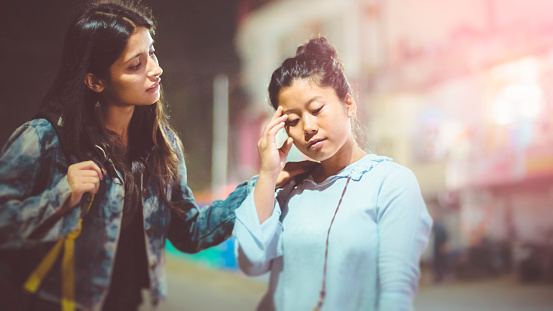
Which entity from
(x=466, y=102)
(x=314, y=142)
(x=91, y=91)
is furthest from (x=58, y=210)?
(x=466, y=102)

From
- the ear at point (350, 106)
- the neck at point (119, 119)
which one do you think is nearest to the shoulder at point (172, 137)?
the neck at point (119, 119)

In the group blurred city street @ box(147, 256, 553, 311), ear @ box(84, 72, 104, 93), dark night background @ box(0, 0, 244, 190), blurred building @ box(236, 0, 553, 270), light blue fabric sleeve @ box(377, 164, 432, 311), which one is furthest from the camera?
blurred building @ box(236, 0, 553, 270)

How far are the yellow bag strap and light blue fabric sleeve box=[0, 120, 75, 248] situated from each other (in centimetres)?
5

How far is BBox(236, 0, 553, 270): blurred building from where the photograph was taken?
348cm

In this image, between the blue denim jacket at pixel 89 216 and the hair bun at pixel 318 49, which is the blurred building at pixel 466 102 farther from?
the blue denim jacket at pixel 89 216

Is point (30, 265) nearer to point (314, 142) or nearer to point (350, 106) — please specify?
point (314, 142)

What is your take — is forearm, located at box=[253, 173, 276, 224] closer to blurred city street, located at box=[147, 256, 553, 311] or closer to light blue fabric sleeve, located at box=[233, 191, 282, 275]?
light blue fabric sleeve, located at box=[233, 191, 282, 275]

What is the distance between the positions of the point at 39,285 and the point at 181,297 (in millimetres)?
712

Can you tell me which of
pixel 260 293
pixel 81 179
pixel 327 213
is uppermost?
pixel 81 179

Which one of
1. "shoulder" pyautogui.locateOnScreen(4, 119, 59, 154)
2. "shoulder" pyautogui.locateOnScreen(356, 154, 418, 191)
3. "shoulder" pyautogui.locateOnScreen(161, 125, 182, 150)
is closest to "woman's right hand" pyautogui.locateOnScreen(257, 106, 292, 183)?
"shoulder" pyautogui.locateOnScreen(356, 154, 418, 191)

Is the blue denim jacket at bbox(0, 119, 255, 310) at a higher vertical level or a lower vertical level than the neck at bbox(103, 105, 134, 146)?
lower

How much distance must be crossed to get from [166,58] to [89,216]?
54cm

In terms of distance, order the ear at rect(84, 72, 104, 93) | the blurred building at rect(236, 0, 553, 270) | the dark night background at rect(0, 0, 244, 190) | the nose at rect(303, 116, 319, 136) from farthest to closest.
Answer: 1. the blurred building at rect(236, 0, 553, 270)
2. the dark night background at rect(0, 0, 244, 190)
3. the ear at rect(84, 72, 104, 93)
4. the nose at rect(303, 116, 319, 136)

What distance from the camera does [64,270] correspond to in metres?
1.20
